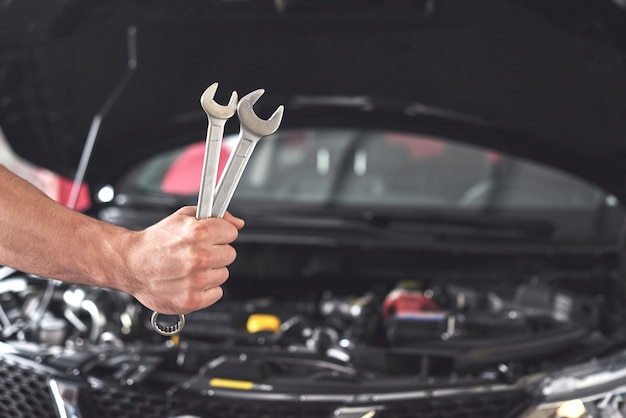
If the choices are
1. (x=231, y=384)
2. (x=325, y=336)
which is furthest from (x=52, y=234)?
(x=325, y=336)

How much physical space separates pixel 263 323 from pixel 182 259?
98cm

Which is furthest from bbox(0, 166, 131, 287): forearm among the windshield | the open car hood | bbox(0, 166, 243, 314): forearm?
the windshield

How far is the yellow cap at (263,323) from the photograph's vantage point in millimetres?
1900

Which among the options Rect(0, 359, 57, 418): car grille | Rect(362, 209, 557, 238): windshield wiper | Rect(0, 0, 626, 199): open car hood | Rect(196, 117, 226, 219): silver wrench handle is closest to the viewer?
Rect(196, 117, 226, 219): silver wrench handle

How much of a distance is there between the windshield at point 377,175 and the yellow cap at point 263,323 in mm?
465

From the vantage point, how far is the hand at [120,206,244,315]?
3.11 feet

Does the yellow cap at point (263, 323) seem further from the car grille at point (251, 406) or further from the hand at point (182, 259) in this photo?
the hand at point (182, 259)

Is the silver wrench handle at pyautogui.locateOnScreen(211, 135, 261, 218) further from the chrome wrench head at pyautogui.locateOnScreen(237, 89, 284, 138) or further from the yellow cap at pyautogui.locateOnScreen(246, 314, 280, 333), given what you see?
the yellow cap at pyautogui.locateOnScreen(246, 314, 280, 333)

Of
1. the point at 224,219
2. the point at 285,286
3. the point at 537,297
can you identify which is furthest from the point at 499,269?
the point at 224,219

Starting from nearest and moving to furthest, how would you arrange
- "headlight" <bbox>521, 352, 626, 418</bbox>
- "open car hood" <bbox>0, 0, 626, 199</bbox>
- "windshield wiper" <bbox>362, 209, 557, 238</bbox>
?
1. "headlight" <bbox>521, 352, 626, 418</bbox>
2. "open car hood" <bbox>0, 0, 626, 199</bbox>
3. "windshield wiper" <bbox>362, 209, 557, 238</bbox>

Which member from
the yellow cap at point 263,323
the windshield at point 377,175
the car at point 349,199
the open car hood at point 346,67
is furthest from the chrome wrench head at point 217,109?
the windshield at point 377,175

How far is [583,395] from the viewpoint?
1.45 metres

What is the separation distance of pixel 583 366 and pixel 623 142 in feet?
2.36

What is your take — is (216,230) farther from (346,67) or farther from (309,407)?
(346,67)
